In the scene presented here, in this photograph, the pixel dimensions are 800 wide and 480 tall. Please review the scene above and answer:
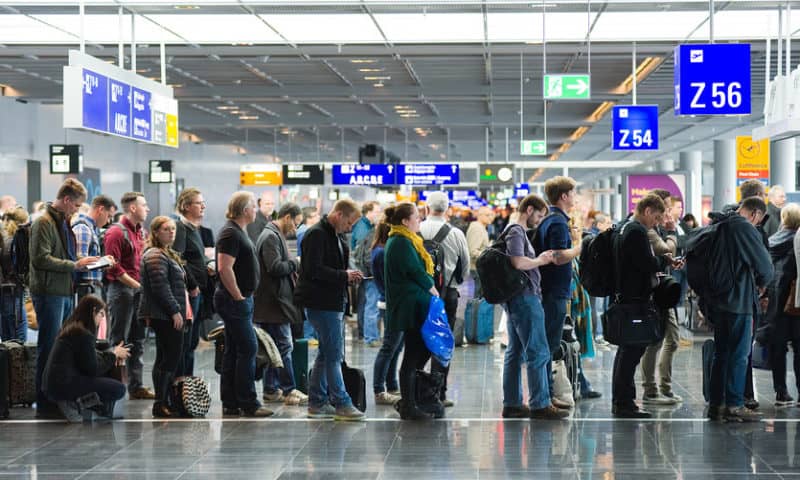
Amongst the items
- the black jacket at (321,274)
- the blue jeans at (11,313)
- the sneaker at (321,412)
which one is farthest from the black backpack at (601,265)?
the blue jeans at (11,313)

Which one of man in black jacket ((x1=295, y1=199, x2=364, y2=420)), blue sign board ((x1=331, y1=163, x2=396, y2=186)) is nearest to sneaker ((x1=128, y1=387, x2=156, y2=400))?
man in black jacket ((x1=295, y1=199, x2=364, y2=420))

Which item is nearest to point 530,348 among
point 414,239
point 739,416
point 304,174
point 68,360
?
point 414,239

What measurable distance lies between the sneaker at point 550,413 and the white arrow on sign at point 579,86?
27.8ft

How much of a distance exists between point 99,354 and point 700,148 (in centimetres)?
3828

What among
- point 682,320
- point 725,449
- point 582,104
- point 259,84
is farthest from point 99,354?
point 582,104

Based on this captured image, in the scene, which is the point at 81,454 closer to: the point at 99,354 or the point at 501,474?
Result: the point at 99,354

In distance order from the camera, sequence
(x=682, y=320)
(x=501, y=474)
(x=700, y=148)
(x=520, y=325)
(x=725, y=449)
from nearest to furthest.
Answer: (x=501, y=474) < (x=725, y=449) < (x=520, y=325) < (x=682, y=320) < (x=700, y=148)

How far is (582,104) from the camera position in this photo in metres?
26.8

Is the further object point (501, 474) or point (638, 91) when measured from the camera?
point (638, 91)

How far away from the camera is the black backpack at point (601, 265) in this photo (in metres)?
8.11

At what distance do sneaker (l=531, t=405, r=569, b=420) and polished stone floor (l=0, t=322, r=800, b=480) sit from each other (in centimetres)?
11

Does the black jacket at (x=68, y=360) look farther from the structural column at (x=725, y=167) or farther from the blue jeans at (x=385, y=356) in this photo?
the structural column at (x=725, y=167)

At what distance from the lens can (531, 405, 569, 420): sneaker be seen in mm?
8133

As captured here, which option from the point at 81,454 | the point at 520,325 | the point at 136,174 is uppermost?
the point at 136,174
